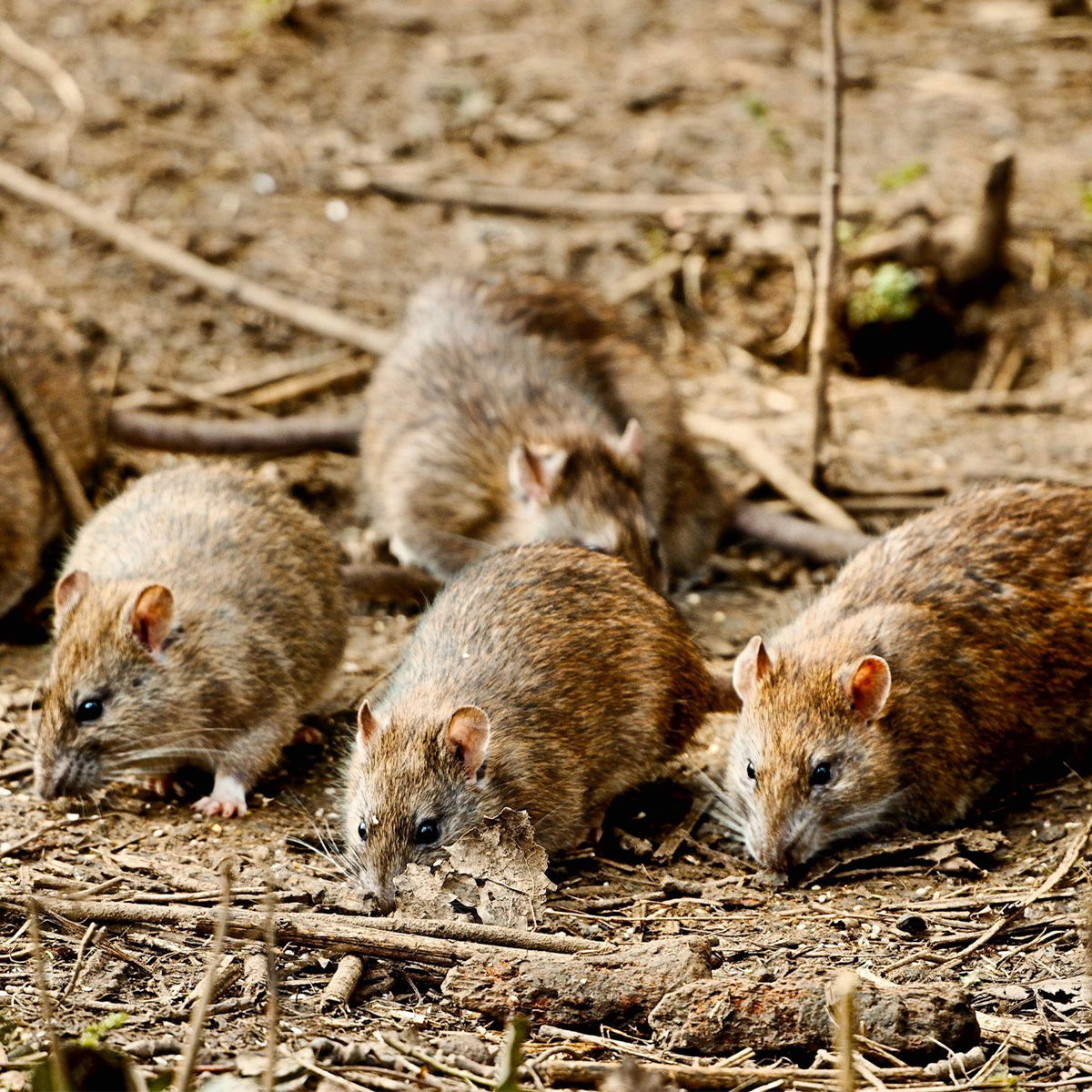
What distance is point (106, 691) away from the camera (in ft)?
19.1

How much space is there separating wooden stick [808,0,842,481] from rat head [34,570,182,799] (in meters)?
3.84

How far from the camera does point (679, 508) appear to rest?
854 cm

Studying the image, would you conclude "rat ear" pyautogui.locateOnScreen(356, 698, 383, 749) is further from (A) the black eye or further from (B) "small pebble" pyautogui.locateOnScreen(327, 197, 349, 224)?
(B) "small pebble" pyautogui.locateOnScreen(327, 197, 349, 224)

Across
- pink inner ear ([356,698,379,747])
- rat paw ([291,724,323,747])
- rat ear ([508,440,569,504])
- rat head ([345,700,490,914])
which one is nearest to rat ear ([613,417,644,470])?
rat ear ([508,440,569,504])

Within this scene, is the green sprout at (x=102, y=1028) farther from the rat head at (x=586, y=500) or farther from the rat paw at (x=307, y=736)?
the rat head at (x=586, y=500)

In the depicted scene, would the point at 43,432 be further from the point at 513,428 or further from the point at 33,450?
the point at 513,428

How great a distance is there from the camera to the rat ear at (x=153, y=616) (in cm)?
578

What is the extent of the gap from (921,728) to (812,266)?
17.3 feet

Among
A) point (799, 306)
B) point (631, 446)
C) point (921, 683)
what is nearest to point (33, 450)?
point (631, 446)

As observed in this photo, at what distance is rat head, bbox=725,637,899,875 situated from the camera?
5.52 metres

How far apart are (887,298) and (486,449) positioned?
368 cm

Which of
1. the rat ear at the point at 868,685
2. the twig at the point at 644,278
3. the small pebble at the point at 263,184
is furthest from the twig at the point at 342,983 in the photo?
the small pebble at the point at 263,184

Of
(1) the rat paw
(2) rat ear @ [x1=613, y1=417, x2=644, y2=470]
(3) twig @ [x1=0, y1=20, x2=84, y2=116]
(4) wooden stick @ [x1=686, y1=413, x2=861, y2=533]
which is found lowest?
(1) the rat paw

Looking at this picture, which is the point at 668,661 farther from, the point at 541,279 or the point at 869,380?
the point at 869,380
